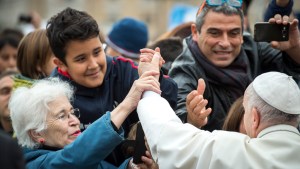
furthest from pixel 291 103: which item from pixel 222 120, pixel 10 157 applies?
pixel 10 157

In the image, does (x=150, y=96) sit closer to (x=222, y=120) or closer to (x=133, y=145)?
(x=133, y=145)

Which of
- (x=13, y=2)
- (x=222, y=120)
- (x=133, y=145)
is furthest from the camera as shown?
(x=13, y=2)

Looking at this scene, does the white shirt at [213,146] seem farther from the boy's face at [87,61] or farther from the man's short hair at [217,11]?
the man's short hair at [217,11]

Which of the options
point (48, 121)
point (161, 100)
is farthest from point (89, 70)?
point (161, 100)

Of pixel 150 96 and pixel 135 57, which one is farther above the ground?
pixel 150 96

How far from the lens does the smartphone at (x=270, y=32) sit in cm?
471

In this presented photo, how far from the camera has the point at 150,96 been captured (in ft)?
11.8

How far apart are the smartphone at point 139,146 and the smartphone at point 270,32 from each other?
137 centimetres

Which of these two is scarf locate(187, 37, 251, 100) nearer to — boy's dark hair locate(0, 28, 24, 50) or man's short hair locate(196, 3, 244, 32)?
man's short hair locate(196, 3, 244, 32)

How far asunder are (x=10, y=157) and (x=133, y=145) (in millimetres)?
1730

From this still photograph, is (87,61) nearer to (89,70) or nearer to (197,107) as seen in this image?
(89,70)

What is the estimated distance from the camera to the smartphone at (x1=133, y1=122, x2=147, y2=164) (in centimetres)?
379

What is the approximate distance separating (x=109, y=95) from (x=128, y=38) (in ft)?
7.62

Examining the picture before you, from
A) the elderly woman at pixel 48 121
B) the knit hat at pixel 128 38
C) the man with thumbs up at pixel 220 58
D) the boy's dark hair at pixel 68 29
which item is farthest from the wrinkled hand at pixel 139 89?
the knit hat at pixel 128 38
